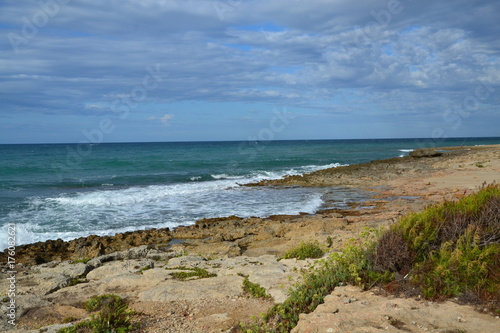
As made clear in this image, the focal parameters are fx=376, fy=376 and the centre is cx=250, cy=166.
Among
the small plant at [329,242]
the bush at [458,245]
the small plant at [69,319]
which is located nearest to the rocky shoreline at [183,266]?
the small plant at [329,242]

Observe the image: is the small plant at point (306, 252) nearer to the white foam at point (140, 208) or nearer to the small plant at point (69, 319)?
the small plant at point (69, 319)

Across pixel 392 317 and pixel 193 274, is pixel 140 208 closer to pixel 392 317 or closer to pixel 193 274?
pixel 193 274

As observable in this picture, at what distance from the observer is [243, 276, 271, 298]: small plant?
6.50 m

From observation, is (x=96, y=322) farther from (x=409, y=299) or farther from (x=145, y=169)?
(x=145, y=169)

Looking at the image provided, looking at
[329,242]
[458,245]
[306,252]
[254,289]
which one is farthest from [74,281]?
[458,245]

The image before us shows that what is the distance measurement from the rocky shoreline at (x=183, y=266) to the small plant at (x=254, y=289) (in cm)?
11

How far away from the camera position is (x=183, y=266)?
8.97m

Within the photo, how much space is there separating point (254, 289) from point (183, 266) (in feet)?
9.11

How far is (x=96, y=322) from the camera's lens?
525 cm

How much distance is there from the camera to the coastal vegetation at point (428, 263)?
4965mm

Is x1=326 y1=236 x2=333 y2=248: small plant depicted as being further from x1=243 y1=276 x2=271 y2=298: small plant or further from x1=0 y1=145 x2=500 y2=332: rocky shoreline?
x1=243 y1=276 x2=271 y2=298: small plant

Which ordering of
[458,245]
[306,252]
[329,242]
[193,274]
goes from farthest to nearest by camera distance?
1. [329,242]
2. [306,252]
3. [193,274]
4. [458,245]

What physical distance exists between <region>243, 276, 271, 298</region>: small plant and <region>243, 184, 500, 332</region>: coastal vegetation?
1032 millimetres

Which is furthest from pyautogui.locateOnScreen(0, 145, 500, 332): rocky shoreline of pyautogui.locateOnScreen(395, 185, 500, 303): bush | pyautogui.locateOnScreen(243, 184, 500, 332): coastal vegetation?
pyautogui.locateOnScreen(395, 185, 500, 303): bush
